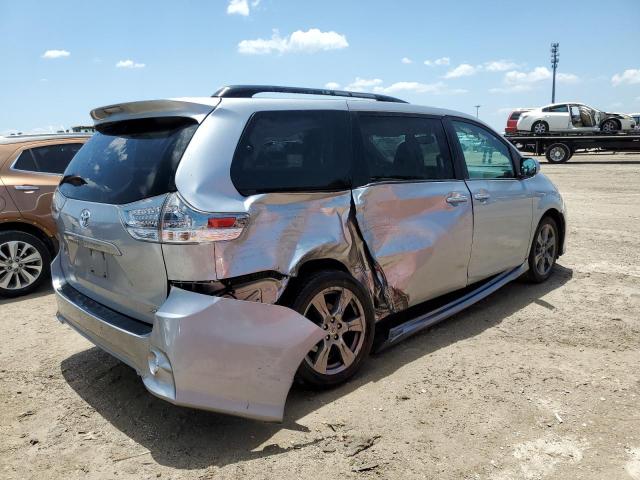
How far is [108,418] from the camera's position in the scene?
3.22 metres

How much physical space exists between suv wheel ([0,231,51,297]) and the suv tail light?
3.70 m

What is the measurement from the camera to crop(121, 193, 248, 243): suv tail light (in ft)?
9.05

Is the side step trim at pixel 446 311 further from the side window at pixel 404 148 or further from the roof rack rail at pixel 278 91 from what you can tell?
the roof rack rail at pixel 278 91

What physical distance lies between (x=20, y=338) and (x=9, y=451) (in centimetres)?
189

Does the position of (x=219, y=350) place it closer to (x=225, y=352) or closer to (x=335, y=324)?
(x=225, y=352)

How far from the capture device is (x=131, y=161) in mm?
3137

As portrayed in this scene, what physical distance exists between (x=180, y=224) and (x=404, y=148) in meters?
1.95

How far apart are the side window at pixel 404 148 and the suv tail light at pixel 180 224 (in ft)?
3.92

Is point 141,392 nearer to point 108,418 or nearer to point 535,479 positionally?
point 108,418

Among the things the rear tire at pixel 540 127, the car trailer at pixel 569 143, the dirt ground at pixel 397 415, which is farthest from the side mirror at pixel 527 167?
the rear tire at pixel 540 127

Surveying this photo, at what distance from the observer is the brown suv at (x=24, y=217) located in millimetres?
5766

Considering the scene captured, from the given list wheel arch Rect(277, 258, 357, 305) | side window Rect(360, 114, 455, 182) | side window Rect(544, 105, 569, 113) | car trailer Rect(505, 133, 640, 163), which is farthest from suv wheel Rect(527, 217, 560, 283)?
side window Rect(544, 105, 569, 113)

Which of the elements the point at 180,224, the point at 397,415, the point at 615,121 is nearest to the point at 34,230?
the point at 180,224

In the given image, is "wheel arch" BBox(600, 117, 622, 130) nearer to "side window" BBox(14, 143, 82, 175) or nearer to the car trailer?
the car trailer
